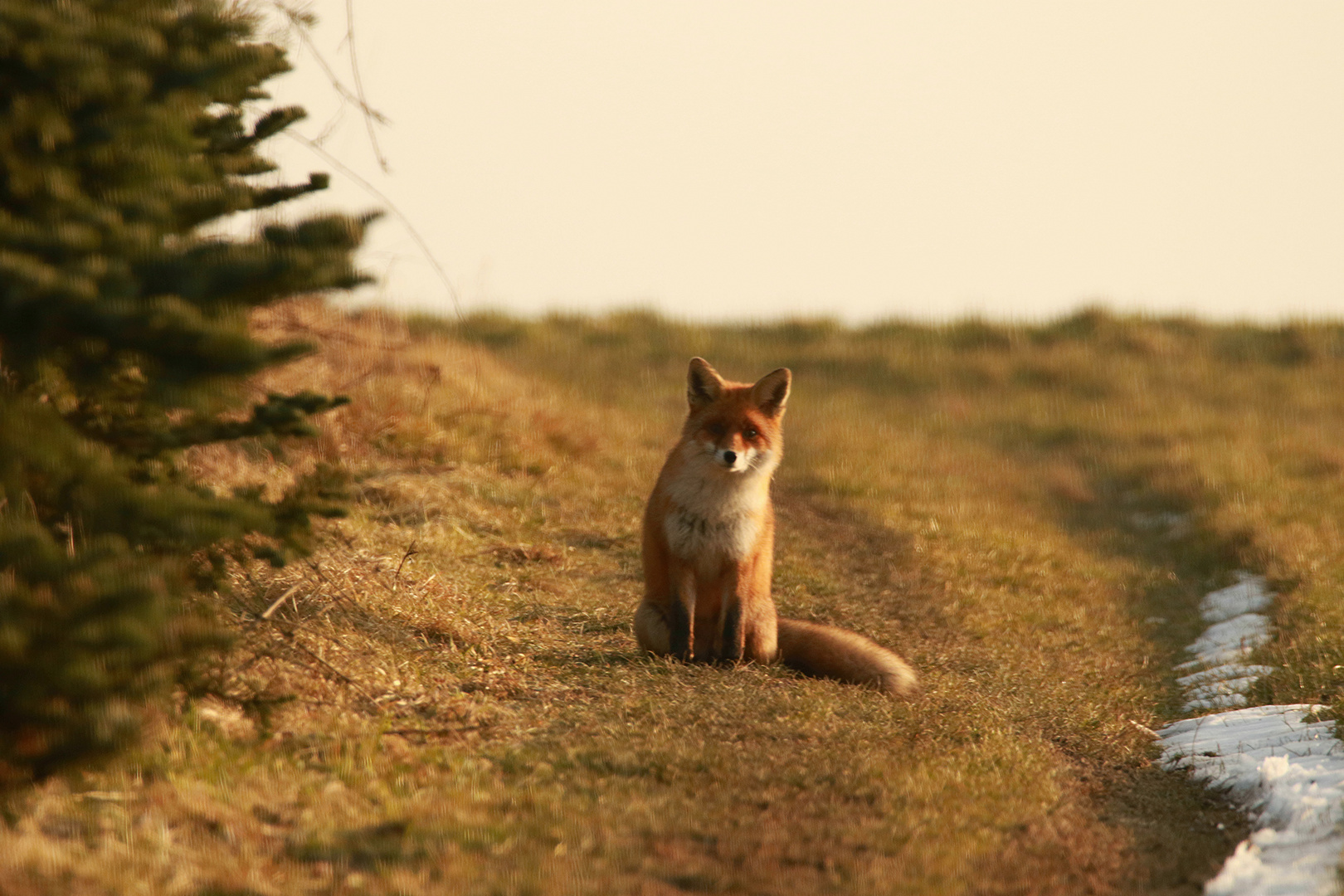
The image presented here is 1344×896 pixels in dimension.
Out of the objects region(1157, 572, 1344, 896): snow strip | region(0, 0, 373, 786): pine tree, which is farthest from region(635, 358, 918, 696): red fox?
region(0, 0, 373, 786): pine tree

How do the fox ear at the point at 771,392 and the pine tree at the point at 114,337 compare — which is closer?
the pine tree at the point at 114,337

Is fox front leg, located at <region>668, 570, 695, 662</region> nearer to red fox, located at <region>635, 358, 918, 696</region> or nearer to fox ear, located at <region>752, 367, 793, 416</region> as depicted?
red fox, located at <region>635, 358, 918, 696</region>

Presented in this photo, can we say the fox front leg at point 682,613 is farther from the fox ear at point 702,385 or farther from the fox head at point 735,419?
the fox ear at point 702,385

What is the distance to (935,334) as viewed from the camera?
23.2m

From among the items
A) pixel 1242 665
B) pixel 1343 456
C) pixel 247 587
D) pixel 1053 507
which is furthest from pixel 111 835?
pixel 1343 456

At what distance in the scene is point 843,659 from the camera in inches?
259

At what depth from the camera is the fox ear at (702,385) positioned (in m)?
6.85

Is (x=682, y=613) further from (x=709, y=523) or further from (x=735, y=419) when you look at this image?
(x=735, y=419)

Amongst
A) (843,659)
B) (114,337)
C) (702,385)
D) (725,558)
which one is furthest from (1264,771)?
(114,337)

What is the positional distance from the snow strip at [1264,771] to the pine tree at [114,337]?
153 inches

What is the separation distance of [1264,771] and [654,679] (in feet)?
10.2

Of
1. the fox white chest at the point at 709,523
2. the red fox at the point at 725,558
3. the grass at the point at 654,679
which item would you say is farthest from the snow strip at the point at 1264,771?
the fox white chest at the point at 709,523

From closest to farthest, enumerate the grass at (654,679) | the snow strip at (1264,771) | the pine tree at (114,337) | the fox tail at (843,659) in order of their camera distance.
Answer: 1. the pine tree at (114,337)
2. the grass at (654,679)
3. the snow strip at (1264,771)
4. the fox tail at (843,659)

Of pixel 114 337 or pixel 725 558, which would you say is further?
pixel 725 558
